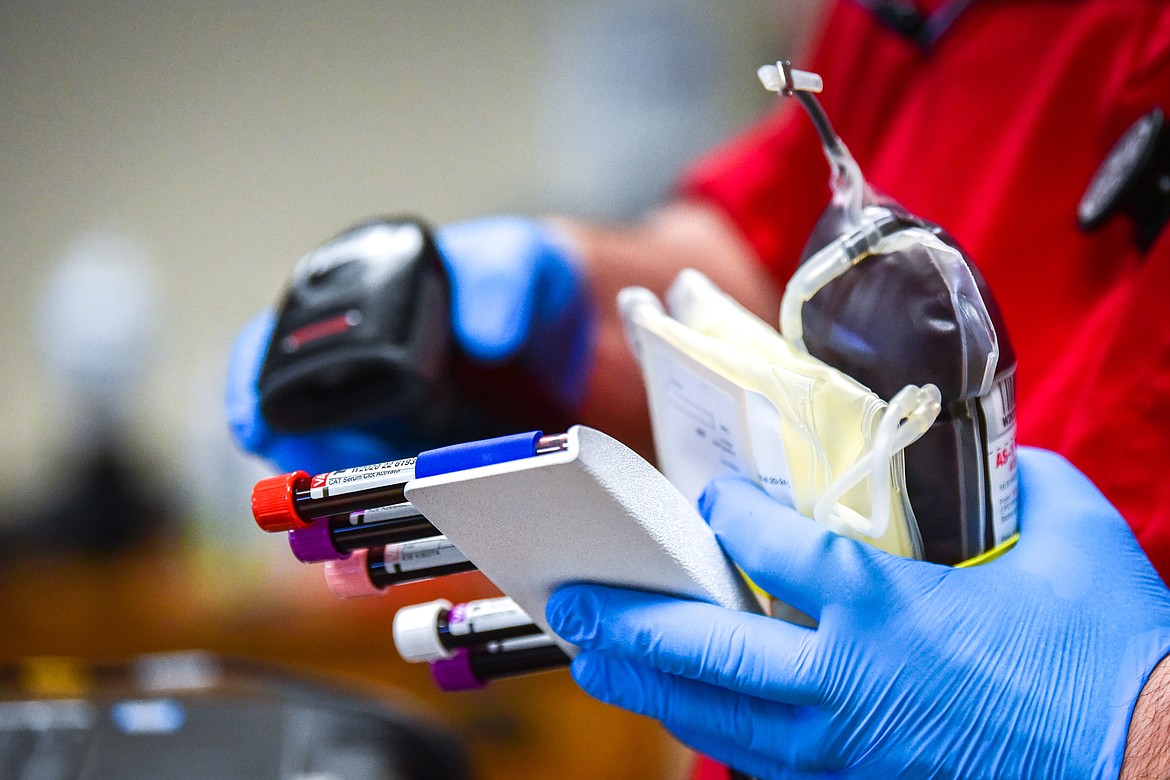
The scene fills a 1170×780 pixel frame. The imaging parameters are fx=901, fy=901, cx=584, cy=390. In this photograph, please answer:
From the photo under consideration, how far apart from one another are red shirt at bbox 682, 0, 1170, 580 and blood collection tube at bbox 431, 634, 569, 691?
0.33 metres

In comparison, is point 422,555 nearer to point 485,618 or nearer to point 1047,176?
point 485,618

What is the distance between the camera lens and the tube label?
50 cm

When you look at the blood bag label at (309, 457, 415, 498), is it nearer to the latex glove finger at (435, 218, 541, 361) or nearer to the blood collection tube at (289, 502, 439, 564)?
the blood collection tube at (289, 502, 439, 564)

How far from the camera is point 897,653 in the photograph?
1.36 ft

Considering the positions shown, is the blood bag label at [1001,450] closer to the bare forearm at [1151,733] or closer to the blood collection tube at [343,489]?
the bare forearm at [1151,733]

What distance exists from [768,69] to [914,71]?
372 millimetres

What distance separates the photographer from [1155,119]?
1.71 ft

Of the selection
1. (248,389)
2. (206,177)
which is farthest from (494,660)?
(206,177)

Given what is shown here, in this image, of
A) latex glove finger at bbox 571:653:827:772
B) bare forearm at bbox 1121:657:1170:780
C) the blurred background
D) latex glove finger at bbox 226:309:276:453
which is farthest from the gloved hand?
the blurred background

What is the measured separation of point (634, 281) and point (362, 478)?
1.72ft

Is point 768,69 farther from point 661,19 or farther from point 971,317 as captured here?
point 661,19

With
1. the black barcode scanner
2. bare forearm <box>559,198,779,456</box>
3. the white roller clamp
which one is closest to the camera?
the white roller clamp

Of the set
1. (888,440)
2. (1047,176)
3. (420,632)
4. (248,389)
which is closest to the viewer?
(888,440)

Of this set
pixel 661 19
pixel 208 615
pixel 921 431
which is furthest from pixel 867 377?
pixel 661 19
